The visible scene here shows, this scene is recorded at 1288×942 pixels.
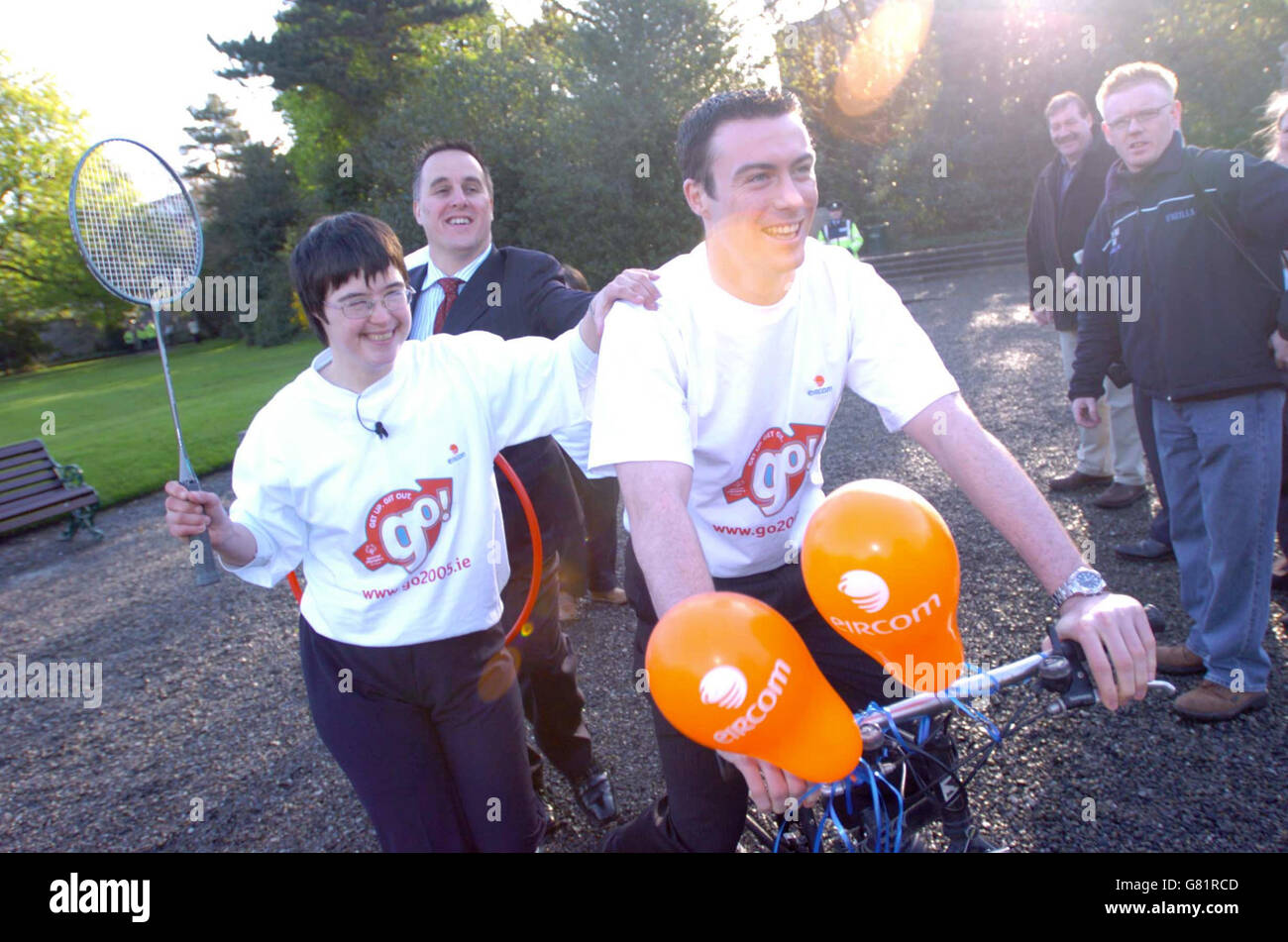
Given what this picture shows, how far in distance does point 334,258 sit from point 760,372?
4.45 ft

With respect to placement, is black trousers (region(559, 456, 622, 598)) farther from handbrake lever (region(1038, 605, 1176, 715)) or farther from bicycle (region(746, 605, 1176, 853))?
handbrake lever (region(1038, 605, 1176, 715))

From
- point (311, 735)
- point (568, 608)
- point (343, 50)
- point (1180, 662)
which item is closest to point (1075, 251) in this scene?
point (1180, 662)

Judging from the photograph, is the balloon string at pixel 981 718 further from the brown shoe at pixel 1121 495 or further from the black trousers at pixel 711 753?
the brown shoe at pixel 1121 495

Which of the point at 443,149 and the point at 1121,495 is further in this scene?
the point at 1121,495

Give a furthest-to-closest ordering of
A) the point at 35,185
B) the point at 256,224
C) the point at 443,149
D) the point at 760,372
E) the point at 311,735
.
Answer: the point at 256,224 < the point at 35,185 < the point at 311,735 < the point at 443,149 < the point at 760,372

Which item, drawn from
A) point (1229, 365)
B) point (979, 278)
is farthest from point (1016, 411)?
point (979, 278)

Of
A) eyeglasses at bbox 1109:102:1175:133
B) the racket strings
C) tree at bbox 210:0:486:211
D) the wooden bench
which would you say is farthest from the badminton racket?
tree at bbox 210:0:486:211

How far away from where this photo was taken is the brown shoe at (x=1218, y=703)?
12.1 feet

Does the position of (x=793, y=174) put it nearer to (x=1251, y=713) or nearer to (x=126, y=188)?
(x=126, y=188)

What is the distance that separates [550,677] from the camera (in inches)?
144

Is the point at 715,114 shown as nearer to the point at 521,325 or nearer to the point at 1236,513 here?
the point at 521,325

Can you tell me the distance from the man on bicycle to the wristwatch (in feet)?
0.35

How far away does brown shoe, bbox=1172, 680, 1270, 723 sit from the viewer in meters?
3.70

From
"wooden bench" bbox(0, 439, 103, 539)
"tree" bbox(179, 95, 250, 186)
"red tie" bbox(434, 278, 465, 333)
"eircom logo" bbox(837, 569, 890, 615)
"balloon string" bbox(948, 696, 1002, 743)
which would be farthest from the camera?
"tree" bbox(179, 95, 250, 186)
